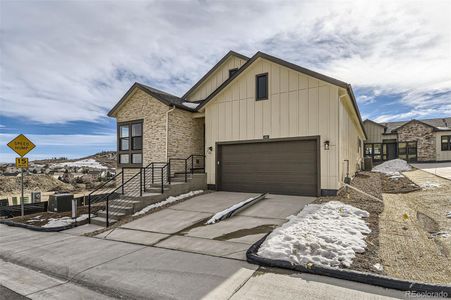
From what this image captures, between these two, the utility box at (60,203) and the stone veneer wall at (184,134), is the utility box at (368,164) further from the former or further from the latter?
the utility box at (60,203)

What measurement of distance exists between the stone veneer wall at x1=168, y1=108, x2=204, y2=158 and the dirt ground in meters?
8.57

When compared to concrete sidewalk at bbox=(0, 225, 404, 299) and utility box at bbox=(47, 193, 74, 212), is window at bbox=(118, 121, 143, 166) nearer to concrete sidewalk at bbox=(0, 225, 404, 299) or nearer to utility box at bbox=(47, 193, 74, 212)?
utility box at bbox=(47, 193, 74, 212)

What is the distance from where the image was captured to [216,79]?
14.7 m

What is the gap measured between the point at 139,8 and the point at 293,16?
518cm

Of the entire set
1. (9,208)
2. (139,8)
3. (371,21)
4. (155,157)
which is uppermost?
(139,8)

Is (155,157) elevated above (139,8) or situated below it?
below

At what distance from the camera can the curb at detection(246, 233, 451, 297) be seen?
3.12 metres

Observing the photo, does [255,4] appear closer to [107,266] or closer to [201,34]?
[201,34]

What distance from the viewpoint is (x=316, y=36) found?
32.6ft

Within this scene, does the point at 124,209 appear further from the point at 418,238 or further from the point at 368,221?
the point at 418,238

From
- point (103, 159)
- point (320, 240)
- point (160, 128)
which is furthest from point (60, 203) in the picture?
point (103, 159)

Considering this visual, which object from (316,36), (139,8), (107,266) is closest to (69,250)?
(107,266)

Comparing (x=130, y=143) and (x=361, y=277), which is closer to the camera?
(x=361, y=277)

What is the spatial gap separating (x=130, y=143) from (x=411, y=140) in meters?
27.7
